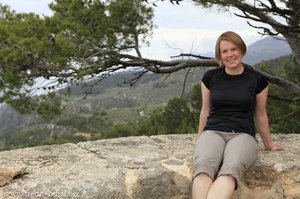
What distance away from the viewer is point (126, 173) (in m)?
2.50

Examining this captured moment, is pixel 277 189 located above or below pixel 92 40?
below

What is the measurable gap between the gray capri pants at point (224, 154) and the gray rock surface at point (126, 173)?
0.24 meters

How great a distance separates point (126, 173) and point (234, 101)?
0.81 meters

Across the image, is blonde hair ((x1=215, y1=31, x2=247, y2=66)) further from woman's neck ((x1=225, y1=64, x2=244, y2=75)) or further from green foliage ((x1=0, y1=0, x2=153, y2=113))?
green foliage ((x1=0, y1=0, x2=153, y2=113))

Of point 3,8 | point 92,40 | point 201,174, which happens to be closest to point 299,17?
point 92,40

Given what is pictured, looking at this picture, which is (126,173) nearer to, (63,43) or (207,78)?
(207,78)

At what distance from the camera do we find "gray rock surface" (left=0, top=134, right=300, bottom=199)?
2318mm

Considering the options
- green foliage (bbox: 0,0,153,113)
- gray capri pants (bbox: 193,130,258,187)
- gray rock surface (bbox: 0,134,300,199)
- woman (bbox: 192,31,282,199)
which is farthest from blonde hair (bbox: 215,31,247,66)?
green foliage (bbox: 0,0,153,113)

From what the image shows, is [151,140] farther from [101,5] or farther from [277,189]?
[101,5]

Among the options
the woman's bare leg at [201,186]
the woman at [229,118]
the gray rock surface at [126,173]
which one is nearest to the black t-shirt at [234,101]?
the woman at [229,118]

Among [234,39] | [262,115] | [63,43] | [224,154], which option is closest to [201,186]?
[224,154]

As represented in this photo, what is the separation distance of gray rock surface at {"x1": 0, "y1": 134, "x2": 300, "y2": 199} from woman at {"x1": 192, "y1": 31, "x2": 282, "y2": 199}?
0.74ft

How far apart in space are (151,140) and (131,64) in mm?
2559

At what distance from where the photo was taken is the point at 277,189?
2.64m
